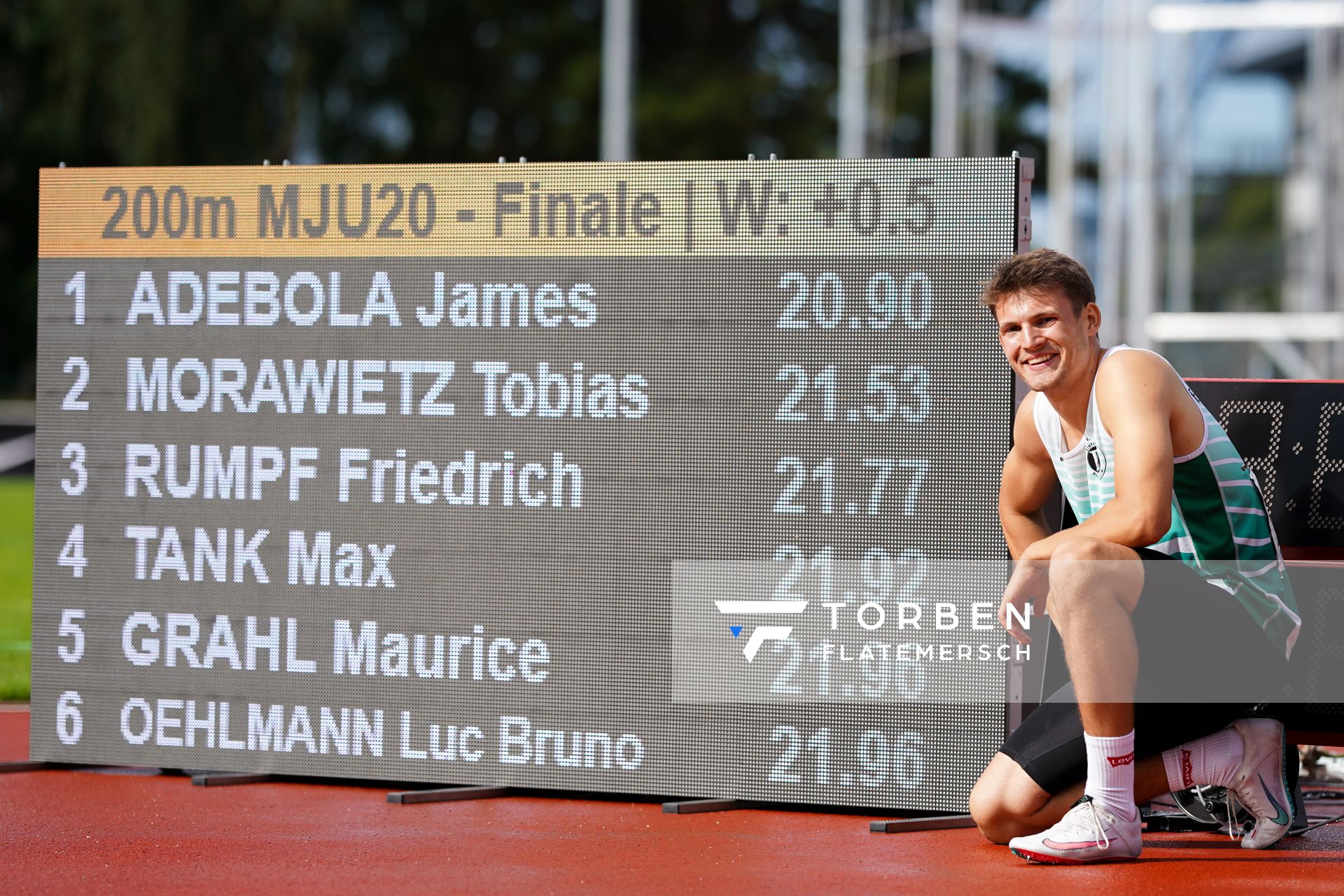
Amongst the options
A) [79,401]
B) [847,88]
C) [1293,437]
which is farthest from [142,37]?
[1293,437]

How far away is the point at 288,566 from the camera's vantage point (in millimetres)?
6336

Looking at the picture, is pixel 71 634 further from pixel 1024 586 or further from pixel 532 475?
pixel 1024 586

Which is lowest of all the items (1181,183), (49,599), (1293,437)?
(49,599)

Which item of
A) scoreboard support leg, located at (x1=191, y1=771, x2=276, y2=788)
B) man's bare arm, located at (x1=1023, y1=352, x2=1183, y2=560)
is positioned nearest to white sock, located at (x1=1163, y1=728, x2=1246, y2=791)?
man's bare arm, located at (x1=1023, y1=352, x2=1183, y2=560)

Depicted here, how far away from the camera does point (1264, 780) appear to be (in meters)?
5.48

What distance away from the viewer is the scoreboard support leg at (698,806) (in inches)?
235

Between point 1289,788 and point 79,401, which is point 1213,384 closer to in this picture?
point 1289,788

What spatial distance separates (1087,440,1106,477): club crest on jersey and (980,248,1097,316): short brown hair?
37 centimetres

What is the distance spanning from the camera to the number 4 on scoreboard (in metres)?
6.54

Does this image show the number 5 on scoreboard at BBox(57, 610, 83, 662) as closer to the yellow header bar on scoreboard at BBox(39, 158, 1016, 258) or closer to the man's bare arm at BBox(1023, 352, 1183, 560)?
the yellow header bar on scoreboard at BBox(39, 158, 1016, 258)

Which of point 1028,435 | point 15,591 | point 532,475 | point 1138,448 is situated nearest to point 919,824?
point 1028,435

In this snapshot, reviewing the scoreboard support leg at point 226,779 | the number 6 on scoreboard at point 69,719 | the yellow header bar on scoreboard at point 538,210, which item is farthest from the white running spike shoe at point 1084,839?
the number 6 on scoreboard at point 69,719

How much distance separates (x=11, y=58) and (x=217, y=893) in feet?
111

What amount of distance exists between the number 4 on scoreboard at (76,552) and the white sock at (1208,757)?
3541 mm
